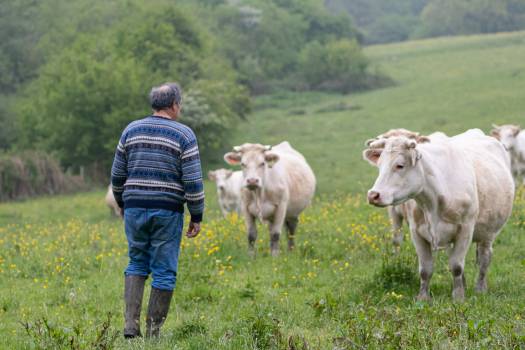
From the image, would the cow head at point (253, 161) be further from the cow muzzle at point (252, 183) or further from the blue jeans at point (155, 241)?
the blue jeans at point (155, 241)

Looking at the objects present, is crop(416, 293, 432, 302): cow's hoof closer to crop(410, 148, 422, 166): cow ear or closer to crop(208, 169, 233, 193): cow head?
crop(410, 148, 422, 166): cow ear

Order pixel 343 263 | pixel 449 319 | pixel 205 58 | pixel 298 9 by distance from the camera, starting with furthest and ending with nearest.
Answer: pixel 298 9
pixel 205 58
pixel 343 263
pixel 449 319

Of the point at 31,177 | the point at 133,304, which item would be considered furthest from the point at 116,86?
the point at 133,304

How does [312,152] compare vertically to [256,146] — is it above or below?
below

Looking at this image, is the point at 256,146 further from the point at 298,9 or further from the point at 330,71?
the point at 298,9

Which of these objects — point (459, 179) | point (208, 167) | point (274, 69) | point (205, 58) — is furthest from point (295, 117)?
point (459, 179)

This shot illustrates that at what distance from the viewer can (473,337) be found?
20.6ft

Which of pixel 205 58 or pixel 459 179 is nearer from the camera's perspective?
pixel 459 179

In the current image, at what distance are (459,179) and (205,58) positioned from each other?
1671 inches

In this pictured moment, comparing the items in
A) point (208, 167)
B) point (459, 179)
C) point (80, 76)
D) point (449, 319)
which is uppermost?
point (459, 179)

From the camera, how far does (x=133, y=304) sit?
7.25m

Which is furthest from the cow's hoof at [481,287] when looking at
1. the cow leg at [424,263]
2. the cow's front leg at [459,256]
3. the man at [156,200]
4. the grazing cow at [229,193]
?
the grazing cow at [229,193]

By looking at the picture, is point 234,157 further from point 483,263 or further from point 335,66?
point 335,66

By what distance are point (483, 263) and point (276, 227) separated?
452cm
